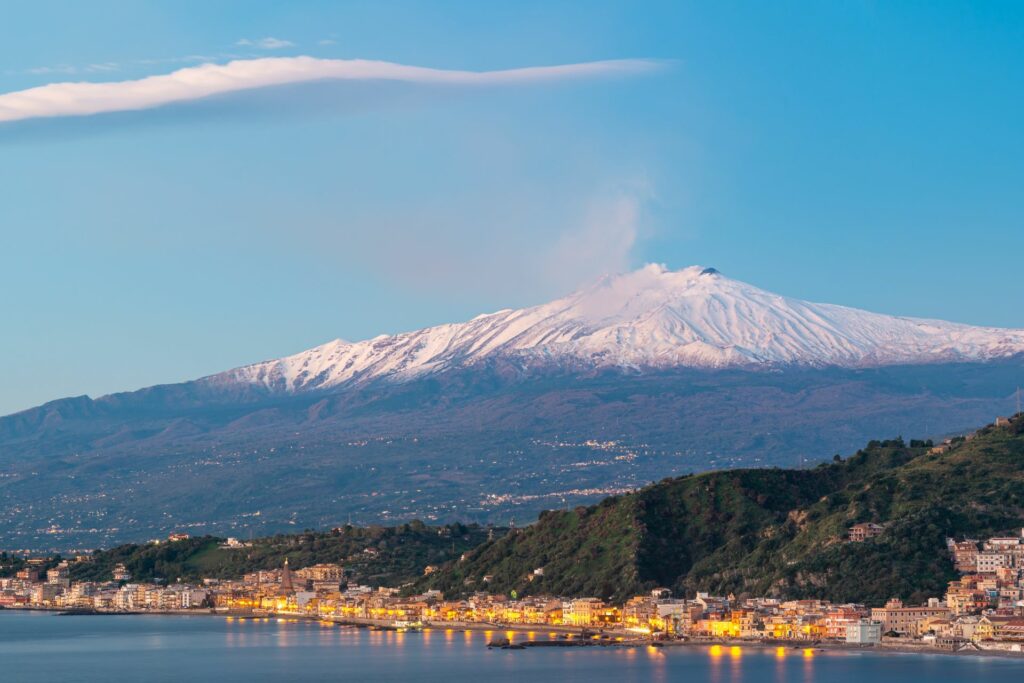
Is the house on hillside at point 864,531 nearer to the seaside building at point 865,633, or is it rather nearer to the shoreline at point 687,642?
the shoreline at point 687,642

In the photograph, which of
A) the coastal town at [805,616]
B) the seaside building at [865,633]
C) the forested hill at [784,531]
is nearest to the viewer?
the coastal town at [805,616]

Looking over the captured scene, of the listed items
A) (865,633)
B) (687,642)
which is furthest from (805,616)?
(687,642)

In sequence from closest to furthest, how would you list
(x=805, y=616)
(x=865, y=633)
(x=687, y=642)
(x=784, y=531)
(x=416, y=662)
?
(x=865, y=633)
(x=416, y=662)
(x=805, y=616)
(x=687, y=642)
(x=784, y=531)

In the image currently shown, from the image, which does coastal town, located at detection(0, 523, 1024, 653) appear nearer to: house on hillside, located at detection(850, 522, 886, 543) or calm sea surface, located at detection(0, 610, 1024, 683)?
house on hillside, located at detection(850, 522, 886, 543)

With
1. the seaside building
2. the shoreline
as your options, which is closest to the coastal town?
the seaside building

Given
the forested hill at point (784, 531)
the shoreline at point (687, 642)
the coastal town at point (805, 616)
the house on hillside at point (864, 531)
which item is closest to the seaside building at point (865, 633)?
the coastal town at point (805, 616)

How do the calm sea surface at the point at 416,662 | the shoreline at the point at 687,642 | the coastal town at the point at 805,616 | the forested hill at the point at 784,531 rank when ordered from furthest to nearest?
the forested hill at the point at 784,531 → the coastal town at the point at 805,616 → the shoreline at the point at 687,642 → the calm sea surface at the point at 416,662

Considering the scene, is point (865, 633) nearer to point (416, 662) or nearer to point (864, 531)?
point (864, 531)
